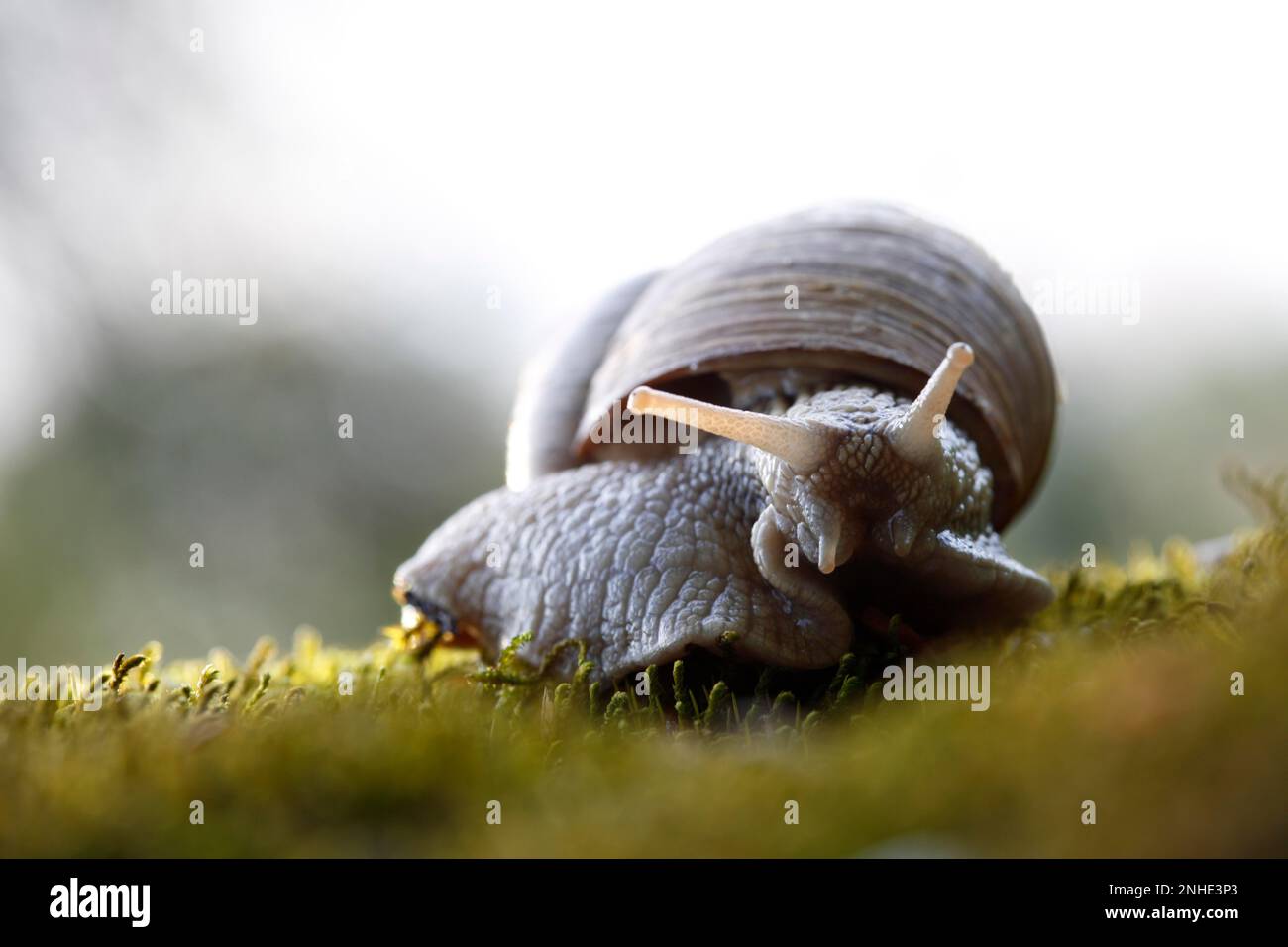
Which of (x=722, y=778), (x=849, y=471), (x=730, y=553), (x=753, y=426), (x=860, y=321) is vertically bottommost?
(x=722, y=778)

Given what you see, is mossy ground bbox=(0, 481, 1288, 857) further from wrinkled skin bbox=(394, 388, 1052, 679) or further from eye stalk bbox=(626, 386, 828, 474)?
eye stalk bbox=(626, 386, 828, 474)

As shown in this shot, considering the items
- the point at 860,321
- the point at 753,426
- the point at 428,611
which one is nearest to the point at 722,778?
the point at 753,426

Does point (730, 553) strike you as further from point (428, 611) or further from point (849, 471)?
point (428, 611)

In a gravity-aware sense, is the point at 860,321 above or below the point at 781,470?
above

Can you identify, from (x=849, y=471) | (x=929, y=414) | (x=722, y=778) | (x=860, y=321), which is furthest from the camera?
(x=860, y=321)

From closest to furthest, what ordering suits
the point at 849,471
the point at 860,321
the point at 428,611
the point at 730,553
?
the point at 849,471, the point at 730,553, the point at 860,321, the point at 428,611

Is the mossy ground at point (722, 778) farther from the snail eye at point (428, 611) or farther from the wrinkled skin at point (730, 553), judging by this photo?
the snail eye at point (428, 611)
